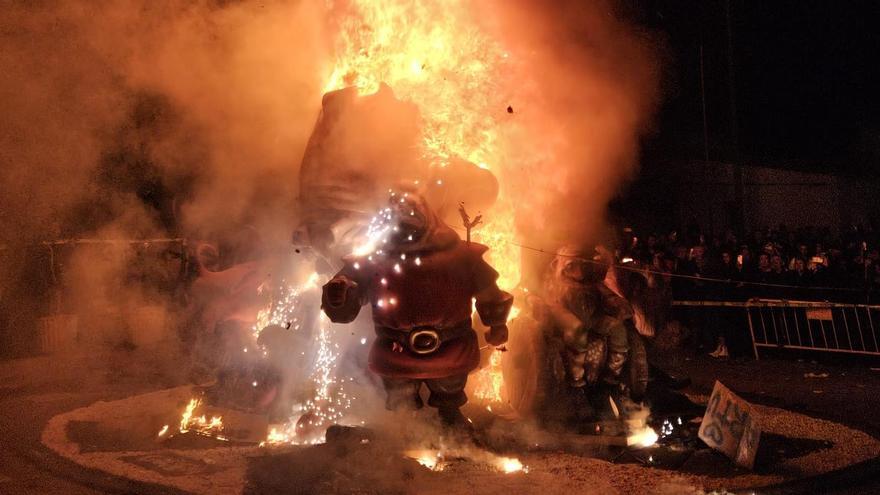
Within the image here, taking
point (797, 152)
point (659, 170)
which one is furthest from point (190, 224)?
point (797, 152)

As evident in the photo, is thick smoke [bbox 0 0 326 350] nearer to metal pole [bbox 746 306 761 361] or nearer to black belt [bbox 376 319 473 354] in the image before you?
black belt [bbox 376 319 473 354]

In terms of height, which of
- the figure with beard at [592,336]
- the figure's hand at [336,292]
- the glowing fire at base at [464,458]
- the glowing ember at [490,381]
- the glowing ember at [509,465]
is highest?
the figure's hand at [336,292]

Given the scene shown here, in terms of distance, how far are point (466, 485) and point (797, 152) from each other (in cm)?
1899

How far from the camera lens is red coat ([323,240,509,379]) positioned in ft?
19.2

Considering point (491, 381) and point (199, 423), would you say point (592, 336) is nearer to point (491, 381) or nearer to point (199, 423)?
point (491, 381)

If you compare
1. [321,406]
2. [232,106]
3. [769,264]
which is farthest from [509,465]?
[769,264]

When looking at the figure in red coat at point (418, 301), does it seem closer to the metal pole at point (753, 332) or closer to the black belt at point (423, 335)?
the black belt at point (423, 335)

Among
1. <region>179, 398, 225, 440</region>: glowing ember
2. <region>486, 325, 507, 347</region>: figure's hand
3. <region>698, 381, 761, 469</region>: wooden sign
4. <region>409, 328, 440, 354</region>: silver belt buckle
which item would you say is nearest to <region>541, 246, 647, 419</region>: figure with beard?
<region>486, 325, 507, 347</region>: figure's hand

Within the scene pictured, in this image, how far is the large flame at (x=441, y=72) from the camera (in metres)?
7.00

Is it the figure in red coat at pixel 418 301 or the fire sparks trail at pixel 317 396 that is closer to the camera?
the figure in red coat at pixel 418 301

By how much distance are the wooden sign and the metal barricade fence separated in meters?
4.41

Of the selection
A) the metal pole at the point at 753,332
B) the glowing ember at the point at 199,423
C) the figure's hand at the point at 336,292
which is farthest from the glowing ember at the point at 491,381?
the metal pole at the point at 753,332

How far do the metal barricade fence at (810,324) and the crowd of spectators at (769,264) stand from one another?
214 millimetres

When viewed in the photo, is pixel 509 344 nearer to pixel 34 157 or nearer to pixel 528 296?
pixel 528 296
